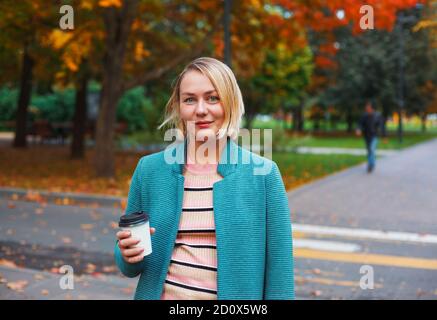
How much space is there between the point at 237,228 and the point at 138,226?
1.15 ft

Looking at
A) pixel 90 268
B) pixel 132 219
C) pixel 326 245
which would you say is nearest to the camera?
pixel 132 219

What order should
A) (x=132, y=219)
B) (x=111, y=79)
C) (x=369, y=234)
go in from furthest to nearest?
(x=111, y=79)
(x=369, y=234)
(x=132, y=219)

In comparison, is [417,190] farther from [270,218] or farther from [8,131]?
[8,131]

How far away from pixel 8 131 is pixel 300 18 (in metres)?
32.8

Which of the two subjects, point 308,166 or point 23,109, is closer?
point 308,166

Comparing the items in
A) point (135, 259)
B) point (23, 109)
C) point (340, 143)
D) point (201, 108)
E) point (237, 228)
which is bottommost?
point (340, 143)

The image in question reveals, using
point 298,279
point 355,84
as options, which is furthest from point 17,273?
point 355,84

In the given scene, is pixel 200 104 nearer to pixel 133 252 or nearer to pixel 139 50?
pixel 133 252

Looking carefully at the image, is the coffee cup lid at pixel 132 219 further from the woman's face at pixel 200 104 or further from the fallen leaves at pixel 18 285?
the fallen leaves at pixel 18 285

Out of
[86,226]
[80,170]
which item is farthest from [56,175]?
[86,226]

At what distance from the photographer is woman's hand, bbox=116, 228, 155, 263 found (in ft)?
7.04

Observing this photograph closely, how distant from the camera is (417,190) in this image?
13688 mm

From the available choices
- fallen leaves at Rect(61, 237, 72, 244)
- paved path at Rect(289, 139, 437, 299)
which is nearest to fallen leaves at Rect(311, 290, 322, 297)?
paved path at Rect(289, 139, 437, 299)

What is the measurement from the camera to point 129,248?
85.7 inches
